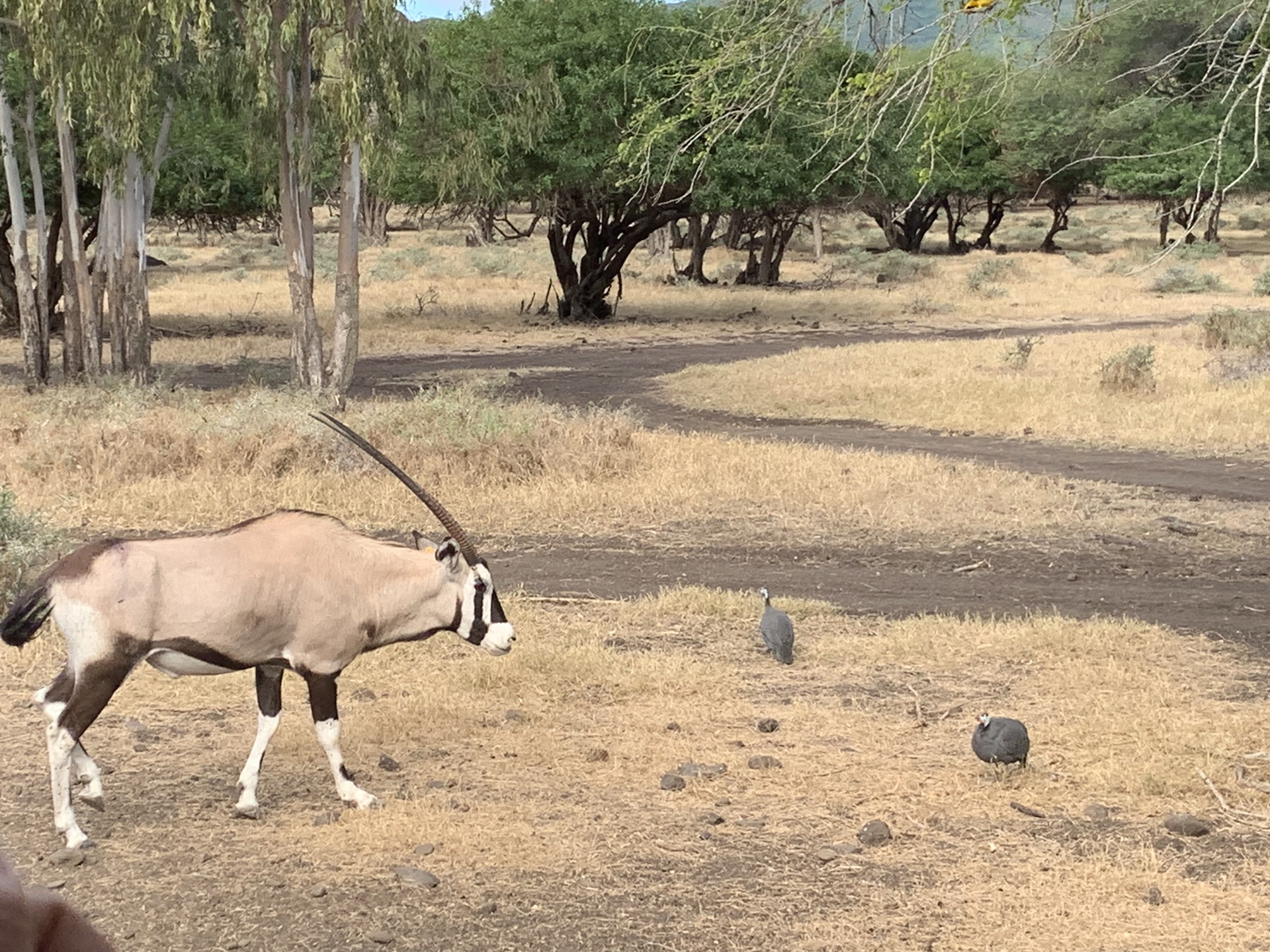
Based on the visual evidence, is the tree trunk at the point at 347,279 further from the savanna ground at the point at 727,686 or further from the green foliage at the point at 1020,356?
the green foliage at the point at 1020,356

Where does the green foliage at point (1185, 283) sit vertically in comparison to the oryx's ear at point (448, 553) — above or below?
below

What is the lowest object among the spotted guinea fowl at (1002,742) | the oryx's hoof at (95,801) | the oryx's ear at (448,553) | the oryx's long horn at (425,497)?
the oryx's hoof at (95,801)

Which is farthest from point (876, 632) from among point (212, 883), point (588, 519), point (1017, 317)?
point (1017, 317)

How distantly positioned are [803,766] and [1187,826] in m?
1.63

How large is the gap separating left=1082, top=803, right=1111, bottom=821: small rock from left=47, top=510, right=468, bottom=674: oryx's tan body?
271cm

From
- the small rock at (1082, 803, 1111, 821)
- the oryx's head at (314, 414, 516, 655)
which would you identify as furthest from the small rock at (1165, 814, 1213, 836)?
the oryx's head at (314, 414, 516, 655)

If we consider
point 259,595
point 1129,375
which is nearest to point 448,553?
point 259,595

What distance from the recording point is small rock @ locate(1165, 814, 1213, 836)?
576cm

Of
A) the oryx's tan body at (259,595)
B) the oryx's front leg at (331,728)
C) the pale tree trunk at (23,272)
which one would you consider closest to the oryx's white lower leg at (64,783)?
the oryx's tan body at (259,595)

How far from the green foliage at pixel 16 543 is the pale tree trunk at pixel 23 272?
10399 millimetres

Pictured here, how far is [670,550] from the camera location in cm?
1152

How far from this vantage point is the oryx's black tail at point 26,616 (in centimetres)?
535

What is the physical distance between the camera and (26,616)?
17.6 feet

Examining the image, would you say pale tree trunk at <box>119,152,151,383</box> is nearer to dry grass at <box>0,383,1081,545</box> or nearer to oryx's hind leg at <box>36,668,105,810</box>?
dry grass at <box>0,383,1081,545</box>
